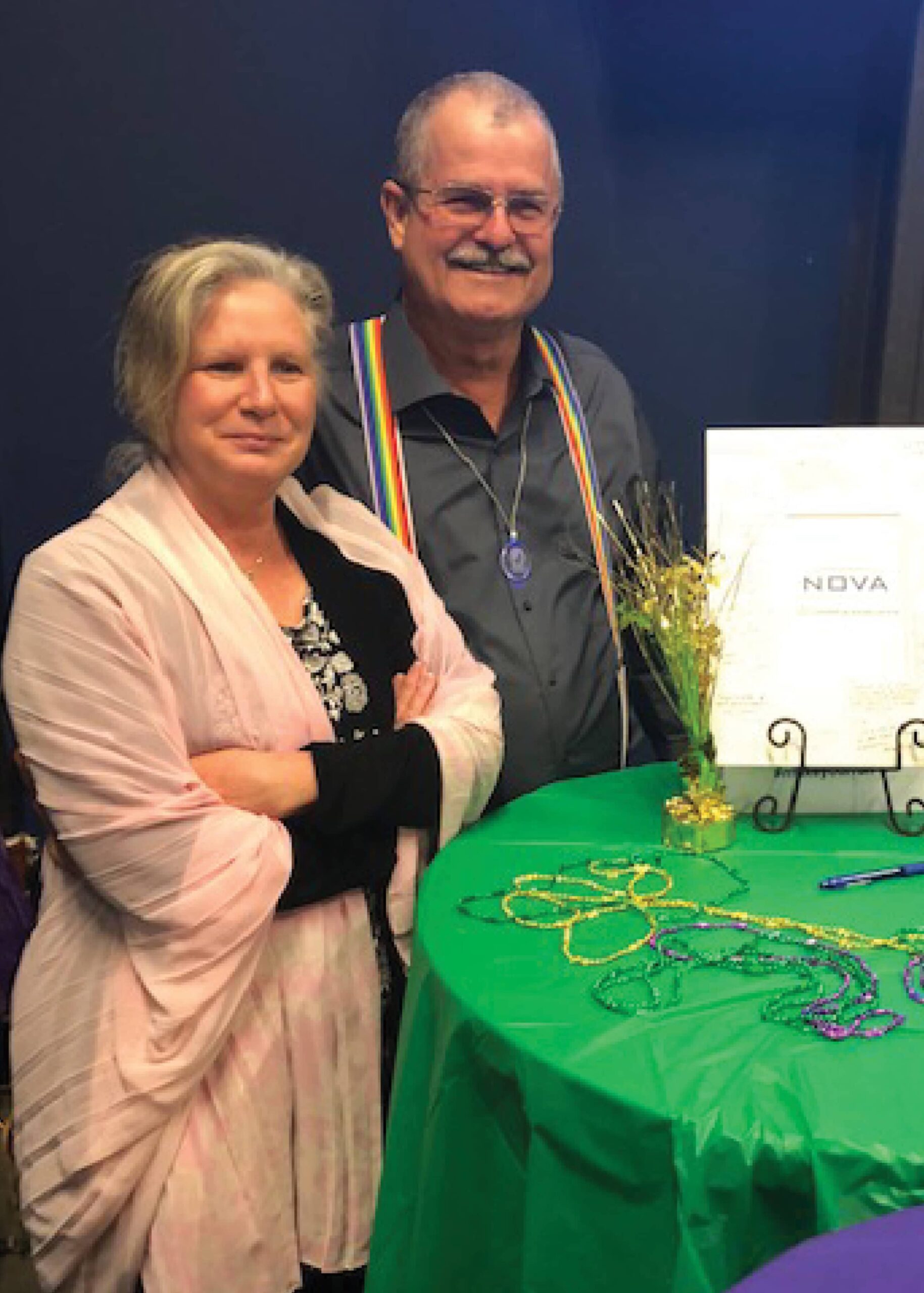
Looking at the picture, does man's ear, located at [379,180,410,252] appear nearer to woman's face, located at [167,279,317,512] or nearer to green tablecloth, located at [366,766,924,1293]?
woman's face, located at [167,279,317,512]

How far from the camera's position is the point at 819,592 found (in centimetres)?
167

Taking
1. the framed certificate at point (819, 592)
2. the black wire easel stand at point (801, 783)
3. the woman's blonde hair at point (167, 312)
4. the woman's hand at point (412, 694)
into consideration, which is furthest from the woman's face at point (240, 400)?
the black wire easel stand at point (801, 783)

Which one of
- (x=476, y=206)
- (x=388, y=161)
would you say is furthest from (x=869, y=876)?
(x=388, y=161)

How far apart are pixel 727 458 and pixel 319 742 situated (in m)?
0.65

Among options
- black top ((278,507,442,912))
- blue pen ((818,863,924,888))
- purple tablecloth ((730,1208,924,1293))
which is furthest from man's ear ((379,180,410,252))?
purple tablecloth ((730,1208,924,1293))

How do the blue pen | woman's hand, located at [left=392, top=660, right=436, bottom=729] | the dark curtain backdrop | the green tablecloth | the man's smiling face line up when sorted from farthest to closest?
1. the dark curtain backdrop
2. the man's smiling face
3. woman's hand, located at [left=392, top=660, right=436, bottom=729]
4. the blue pen
5. the green tablecloth

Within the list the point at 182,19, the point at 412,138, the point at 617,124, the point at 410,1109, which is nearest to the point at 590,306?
the point at 617,124

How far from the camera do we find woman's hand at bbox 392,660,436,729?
5.99ft

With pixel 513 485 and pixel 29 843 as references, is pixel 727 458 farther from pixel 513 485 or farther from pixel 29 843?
pixel 29 843

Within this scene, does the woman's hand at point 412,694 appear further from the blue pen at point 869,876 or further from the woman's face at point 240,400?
the blue pen at point 869,876

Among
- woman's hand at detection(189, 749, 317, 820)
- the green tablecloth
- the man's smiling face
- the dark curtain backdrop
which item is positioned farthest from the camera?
the dark curtain backdrop

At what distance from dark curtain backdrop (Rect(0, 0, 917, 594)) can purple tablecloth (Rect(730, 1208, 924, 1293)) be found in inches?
87.4

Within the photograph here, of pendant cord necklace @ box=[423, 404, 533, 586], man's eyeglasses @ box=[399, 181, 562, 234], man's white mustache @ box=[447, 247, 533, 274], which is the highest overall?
man's eyeglasses @ box=[399, 181, 562, 234]

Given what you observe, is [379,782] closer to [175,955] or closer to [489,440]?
[175,955]
